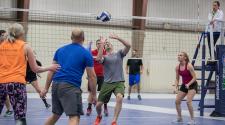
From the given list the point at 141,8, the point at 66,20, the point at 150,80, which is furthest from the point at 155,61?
the point at 66,20

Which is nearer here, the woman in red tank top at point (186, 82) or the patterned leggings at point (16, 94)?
the patterned leggings at point (16, 94)

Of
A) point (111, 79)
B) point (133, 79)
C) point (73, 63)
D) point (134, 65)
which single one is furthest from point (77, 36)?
point (134, 65)

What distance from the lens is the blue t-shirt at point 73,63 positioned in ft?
20.7

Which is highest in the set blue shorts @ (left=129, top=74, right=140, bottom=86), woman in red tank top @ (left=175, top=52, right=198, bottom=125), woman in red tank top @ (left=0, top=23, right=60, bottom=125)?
woman in red tank top @ (left=0, top=23, right=60, bottom=125)

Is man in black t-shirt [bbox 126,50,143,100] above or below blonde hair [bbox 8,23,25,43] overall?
below

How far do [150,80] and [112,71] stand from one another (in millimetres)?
16443

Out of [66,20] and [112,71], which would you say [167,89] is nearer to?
[66,20]

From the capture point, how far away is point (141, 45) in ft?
80.2

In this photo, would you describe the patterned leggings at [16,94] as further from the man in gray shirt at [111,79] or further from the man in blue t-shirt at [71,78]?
the man in gray shirt at [111,79]

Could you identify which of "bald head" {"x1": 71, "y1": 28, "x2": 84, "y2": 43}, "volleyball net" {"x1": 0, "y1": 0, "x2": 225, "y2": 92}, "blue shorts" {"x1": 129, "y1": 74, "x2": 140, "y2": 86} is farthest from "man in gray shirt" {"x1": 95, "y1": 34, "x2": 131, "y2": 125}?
"volleyball net" {"x1": 0, "y1": 0, "x2": 225, "y2": 92}

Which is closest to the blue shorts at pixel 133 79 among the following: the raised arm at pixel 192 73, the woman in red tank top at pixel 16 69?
the raised arm at pixel 192 73

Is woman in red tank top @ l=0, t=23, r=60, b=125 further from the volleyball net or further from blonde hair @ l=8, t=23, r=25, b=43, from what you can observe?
the volleyball net

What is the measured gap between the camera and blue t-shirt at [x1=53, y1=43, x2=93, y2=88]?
6.32 meters

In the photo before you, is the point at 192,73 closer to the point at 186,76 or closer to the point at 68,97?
the point at 186,76
